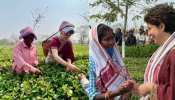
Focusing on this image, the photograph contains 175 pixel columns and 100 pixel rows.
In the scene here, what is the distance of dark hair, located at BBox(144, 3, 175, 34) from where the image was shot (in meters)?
3.80

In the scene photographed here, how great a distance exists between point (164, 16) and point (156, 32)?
12cm

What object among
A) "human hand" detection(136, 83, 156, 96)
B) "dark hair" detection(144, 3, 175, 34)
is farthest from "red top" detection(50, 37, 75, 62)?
"dark hair" detection(144, 3, 175, 34)

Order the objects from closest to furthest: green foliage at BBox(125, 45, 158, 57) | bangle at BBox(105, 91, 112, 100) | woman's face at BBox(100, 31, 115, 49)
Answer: bangle at BBox(105, 91, 112, 100) → woman's face at BBox(100, 31, 115, 49) → green foliage at BBox(125, 45, 158, 57)

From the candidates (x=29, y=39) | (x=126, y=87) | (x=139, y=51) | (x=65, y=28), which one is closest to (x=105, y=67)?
(x=126, y=87)

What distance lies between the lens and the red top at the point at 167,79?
360 centimetres

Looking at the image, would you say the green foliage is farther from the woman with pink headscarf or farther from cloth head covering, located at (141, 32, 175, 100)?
cloth head covering, located at (141, 32, 175, 100)

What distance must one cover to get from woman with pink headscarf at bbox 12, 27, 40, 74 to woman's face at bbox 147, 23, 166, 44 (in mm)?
2920

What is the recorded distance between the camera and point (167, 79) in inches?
143

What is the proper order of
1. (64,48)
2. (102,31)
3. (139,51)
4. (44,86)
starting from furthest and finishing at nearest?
(139,51)
(64,48)
(44,86)
(102,31)

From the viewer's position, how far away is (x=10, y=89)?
570 centimetres

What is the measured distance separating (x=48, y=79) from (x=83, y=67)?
129 centimetres

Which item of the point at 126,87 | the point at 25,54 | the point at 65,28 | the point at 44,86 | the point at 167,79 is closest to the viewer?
the point at 167,79

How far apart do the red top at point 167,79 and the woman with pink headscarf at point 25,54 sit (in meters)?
3.09

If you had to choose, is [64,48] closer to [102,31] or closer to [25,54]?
[25,54]
